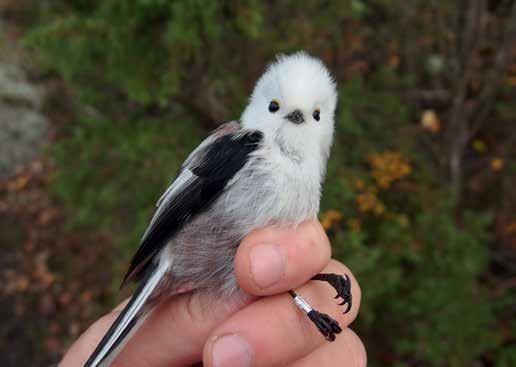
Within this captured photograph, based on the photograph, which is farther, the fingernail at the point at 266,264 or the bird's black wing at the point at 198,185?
the bird's black wing at the point at 198,185

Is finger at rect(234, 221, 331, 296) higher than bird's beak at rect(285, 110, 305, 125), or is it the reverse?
bird's beak at rect(285, 110, 305, 125)

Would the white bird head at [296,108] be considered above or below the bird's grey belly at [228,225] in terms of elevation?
above

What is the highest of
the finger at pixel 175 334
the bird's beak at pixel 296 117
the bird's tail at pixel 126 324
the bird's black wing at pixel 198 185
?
the bird's beak at pixel 296 117

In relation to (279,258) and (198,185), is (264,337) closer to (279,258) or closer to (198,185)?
(279,258)

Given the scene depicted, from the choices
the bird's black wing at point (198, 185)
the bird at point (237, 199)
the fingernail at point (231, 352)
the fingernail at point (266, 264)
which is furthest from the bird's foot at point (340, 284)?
the bird's black wing at point (198, 185)

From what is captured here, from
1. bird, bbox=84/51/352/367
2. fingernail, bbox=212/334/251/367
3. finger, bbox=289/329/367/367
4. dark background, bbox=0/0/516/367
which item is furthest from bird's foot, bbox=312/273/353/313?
dark background, bbox=0/0/516/367

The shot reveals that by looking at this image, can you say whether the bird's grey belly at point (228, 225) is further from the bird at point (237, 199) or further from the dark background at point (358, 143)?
the dark background at point (358, 143)

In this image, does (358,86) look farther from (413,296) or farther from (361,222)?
(413,296)

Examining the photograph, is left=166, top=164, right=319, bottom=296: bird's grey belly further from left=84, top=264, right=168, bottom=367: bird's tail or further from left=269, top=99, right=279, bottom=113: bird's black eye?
left=269, top=99, right=279, bottom=113: bird's black eye
